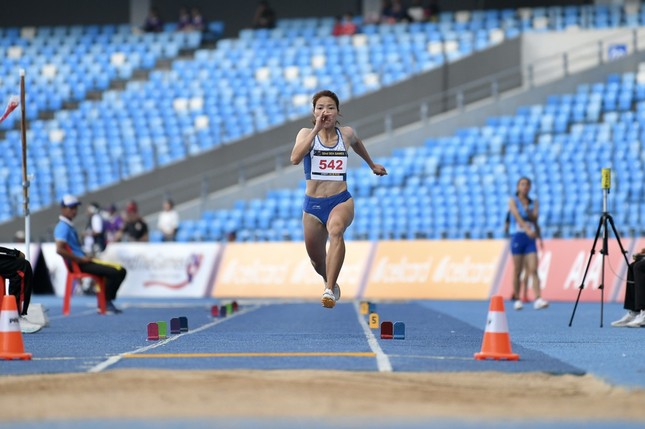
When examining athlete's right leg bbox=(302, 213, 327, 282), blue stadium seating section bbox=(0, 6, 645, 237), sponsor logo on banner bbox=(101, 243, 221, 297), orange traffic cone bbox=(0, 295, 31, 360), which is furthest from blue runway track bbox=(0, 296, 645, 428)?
blue stadium seating section bbox=(0, 6, 645, 237)

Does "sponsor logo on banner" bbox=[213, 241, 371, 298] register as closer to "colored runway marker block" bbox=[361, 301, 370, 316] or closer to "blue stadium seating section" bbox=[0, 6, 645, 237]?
"blue stadium seating section" bbox=[0, 6, 645, 237]

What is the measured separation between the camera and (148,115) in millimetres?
35812

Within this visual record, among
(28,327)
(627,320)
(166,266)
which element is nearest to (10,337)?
(28,327)

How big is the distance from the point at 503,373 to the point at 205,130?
2645cm

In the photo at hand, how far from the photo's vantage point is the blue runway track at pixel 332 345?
900 cm

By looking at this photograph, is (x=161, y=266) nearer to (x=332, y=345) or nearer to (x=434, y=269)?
(x=434, y=269)

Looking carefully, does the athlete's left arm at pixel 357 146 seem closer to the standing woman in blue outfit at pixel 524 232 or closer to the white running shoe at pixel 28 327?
the white running shoe at pixel 28 327

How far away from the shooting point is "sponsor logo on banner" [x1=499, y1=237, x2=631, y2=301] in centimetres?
2316

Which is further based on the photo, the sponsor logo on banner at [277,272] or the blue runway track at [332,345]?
the sponsor logo on banner at [277,272]

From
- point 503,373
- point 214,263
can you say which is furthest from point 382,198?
point 503,373

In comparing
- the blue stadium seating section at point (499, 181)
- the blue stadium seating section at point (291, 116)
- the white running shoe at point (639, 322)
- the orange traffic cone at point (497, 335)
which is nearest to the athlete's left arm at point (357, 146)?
the orange traffic cone at point (497, 335)

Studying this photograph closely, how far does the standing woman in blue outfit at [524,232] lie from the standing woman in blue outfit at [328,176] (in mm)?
8273

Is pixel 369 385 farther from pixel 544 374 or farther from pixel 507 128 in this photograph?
pixel 507 128

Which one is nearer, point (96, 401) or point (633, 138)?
point (96, 401)
